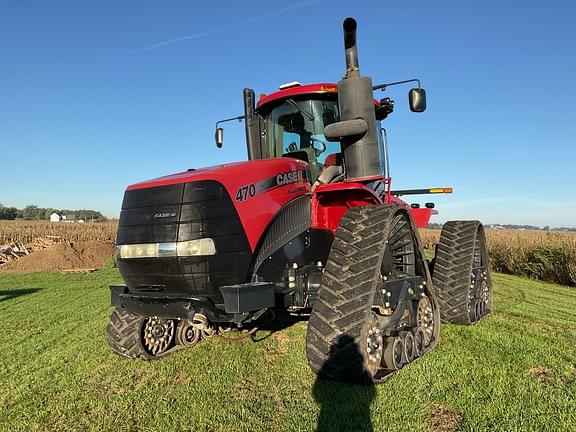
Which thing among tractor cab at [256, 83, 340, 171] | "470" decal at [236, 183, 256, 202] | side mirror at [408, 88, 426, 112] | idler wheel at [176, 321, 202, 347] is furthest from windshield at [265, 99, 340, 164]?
idler wheel at [176, 321, 202, 347]

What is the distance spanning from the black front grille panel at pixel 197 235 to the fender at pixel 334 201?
129 cm

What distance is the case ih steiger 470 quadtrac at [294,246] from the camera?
372 centimetres

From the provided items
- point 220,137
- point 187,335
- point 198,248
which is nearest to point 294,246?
point 198,248

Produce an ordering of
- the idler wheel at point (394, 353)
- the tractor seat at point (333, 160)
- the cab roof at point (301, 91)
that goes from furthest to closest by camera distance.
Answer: the tractor seat at point (333, 160)
the cab roof at point (301, 91)
the idler wheel at point (394, 353)

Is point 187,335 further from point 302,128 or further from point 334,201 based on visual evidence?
point 302,128

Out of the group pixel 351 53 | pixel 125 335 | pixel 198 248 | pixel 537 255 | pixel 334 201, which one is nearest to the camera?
pixel 198 248

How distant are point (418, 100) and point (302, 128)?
1.36 m

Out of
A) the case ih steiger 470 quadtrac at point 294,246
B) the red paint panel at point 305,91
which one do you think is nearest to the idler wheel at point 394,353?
the case ih steiger 470 quadtrac at point 294,246

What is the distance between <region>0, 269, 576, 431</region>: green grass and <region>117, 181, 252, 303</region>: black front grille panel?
3.18 feet

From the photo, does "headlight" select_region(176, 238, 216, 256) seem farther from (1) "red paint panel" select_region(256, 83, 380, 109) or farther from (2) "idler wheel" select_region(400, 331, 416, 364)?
(1) "red paint panel" select_region(256, 83, 380, 109)

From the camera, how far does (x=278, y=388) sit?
4.05m

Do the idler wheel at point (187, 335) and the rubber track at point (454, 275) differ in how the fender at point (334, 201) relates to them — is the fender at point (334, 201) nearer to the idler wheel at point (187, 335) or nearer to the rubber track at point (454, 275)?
the rubber track at point (454, 275)

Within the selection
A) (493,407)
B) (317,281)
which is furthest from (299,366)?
(493,407)

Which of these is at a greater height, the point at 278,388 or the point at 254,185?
the point at 254,185
